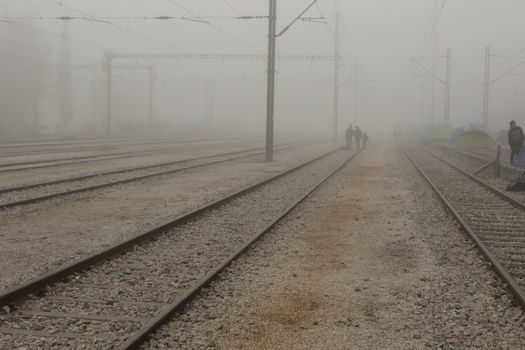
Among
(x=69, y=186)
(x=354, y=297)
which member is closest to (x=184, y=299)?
(x=354, y=297)

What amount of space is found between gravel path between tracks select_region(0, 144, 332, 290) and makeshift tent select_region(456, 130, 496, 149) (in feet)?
87.2

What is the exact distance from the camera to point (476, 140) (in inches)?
1602

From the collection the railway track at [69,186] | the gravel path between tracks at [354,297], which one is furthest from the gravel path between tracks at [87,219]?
the gravel path between tracks at [354,297]

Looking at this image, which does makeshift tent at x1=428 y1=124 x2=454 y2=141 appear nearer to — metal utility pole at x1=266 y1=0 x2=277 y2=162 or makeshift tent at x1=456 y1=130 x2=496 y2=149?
makeshift tent at x1=456 y1=130 x2=496 y2=149

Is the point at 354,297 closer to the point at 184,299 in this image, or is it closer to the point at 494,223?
the point at 184,299

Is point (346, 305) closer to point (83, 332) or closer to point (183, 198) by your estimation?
point (83, 332)

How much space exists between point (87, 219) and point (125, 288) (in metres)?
4.86

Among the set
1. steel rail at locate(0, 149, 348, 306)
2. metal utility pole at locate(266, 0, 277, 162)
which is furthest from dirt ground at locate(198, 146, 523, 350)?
metal utility pole at locate(266, 0, 277, 162)

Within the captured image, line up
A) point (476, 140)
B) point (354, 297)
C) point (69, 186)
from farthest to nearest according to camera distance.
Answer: point (476, 140) → point (69, 186) → point (354, 297)

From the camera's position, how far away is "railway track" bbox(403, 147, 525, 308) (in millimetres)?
7254

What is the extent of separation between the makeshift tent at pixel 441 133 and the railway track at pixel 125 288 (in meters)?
48.4

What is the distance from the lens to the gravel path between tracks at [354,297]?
5.03 m

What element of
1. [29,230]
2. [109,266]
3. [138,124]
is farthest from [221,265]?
[138,124]

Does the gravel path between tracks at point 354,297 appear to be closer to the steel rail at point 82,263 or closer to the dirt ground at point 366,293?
the dirt ground at point 366,293
